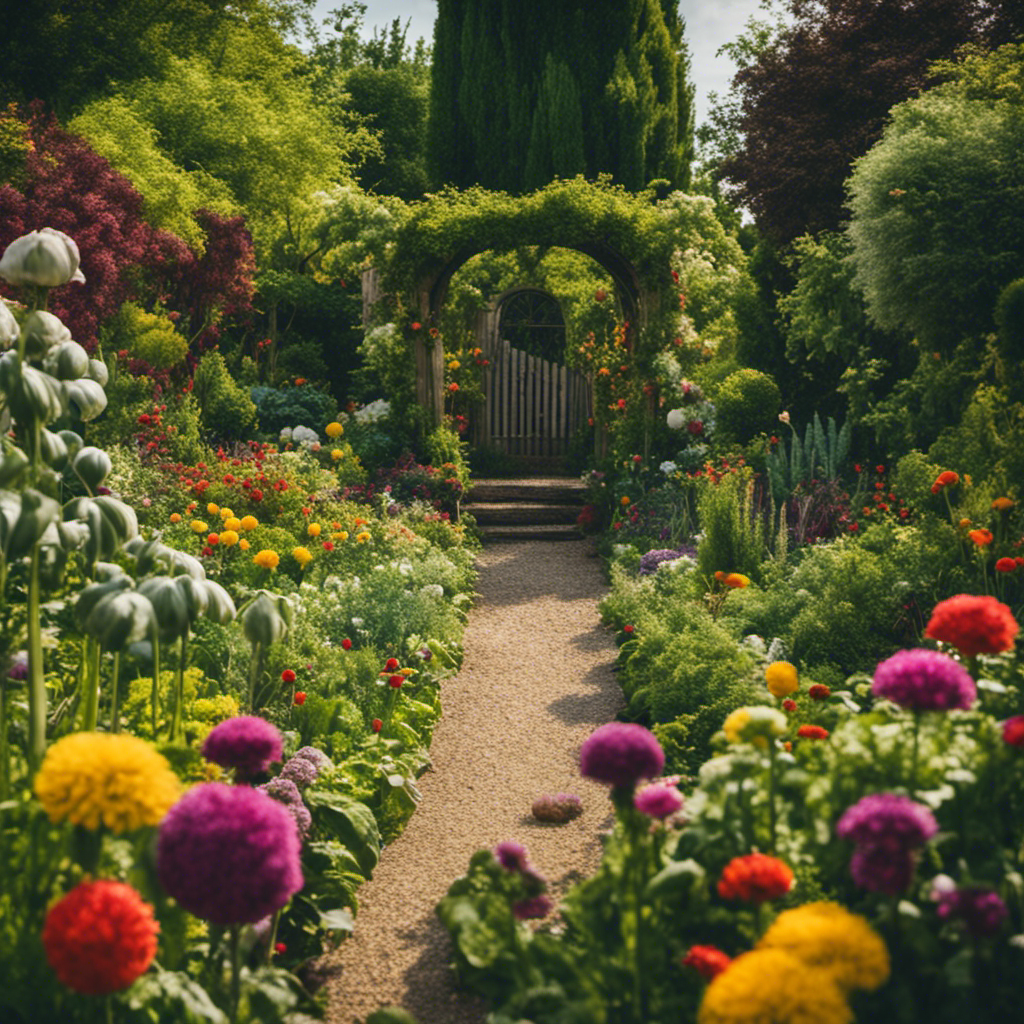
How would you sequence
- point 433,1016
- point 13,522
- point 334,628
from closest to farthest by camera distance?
point 13,522
point 433,1016
point 334,628

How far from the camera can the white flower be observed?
222 cm

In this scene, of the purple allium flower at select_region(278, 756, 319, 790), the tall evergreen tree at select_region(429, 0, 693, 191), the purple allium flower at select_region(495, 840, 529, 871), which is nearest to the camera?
the purple allium flower at select_region(495, 840, 529, 871)

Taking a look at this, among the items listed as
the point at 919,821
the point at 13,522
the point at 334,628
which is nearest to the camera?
the point at 919,821

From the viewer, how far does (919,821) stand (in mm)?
1493

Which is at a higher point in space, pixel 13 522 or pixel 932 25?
pixel 932 25

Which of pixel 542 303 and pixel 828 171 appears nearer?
pixel 828 171

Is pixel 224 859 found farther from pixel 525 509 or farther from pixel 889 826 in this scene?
pixel 525 509

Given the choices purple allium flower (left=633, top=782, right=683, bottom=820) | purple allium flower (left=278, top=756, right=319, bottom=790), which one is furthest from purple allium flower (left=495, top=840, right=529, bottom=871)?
purple allium flower (left=278, top=756, right=319, bottom=790)

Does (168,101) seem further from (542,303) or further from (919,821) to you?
(919,821)

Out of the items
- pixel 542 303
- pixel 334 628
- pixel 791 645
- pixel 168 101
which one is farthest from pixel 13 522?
pixel 168 101

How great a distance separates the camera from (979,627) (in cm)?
188

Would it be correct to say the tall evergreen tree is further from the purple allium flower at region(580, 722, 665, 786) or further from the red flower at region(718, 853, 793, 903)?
the red flower at region(718, 853, 793, 903)

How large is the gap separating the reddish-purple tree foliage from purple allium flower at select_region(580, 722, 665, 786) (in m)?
9.60

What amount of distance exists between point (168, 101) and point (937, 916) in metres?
13.9
